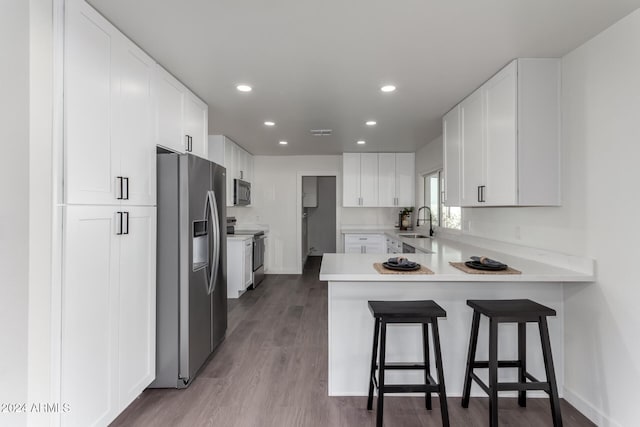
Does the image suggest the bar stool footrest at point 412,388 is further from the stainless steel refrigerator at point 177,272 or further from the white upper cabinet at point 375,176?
the white upper cabinet at point 375,176

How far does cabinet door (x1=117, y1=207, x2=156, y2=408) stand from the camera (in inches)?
79.1

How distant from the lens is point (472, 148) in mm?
2967

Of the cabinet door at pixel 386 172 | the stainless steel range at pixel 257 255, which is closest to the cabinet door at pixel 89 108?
the stainless steel range at pixel 257 255

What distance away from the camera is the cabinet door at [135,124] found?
6.56 ft

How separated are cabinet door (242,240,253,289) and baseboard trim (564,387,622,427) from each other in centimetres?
387

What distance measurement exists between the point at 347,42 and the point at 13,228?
1.97 m

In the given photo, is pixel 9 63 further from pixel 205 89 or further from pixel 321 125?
pixel 321 125

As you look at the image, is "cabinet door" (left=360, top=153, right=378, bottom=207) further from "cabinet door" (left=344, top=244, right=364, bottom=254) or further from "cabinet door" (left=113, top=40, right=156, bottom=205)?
"cabinet door" (left=113, top=40, right=156, bottom=205)

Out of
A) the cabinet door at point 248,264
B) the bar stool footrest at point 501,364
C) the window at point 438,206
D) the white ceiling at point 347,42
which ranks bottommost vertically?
the bar stool footrest at point 501,364

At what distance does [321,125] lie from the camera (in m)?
4.10

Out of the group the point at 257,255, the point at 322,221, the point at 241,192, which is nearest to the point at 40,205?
the point at 241,192

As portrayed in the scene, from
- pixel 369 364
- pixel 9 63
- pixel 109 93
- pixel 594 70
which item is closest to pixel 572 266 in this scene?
pixel 594 70

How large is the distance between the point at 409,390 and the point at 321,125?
3.05 metres

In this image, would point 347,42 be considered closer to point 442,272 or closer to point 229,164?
point 442,272
